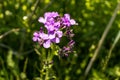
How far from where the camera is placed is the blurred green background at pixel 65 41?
278 cm

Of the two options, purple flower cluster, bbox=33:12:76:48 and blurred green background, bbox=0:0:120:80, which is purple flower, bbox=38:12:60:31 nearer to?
purple flower cluster, bbox=33:12:76:48

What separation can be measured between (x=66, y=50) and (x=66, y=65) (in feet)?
4.08

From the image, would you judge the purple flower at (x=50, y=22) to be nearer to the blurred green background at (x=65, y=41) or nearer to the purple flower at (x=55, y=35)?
the purple flower at (x=55, y=35)

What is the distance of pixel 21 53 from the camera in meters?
2.81

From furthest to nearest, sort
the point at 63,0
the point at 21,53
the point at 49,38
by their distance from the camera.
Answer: the point at 63,0, the point at 21,53, the point at 49,38

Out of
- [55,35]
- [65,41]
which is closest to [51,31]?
[55,35]

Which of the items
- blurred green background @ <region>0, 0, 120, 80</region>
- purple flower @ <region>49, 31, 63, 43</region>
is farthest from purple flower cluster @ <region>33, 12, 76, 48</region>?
blurred green background @ <region>0, 0, 120, 80</region>

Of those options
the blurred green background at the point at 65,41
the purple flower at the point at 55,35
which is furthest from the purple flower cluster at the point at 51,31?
the blurred green background at the point at 65,41

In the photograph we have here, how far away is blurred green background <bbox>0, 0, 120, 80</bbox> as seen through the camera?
9.11ft

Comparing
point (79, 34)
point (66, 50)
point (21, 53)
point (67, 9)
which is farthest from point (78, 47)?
point (66, 50)

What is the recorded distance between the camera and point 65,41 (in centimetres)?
285

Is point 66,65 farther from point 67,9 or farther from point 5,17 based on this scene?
point 5,17

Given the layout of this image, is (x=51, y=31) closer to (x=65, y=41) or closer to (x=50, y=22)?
(x=50, y=22)

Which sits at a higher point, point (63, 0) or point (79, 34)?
point (63, 0)
